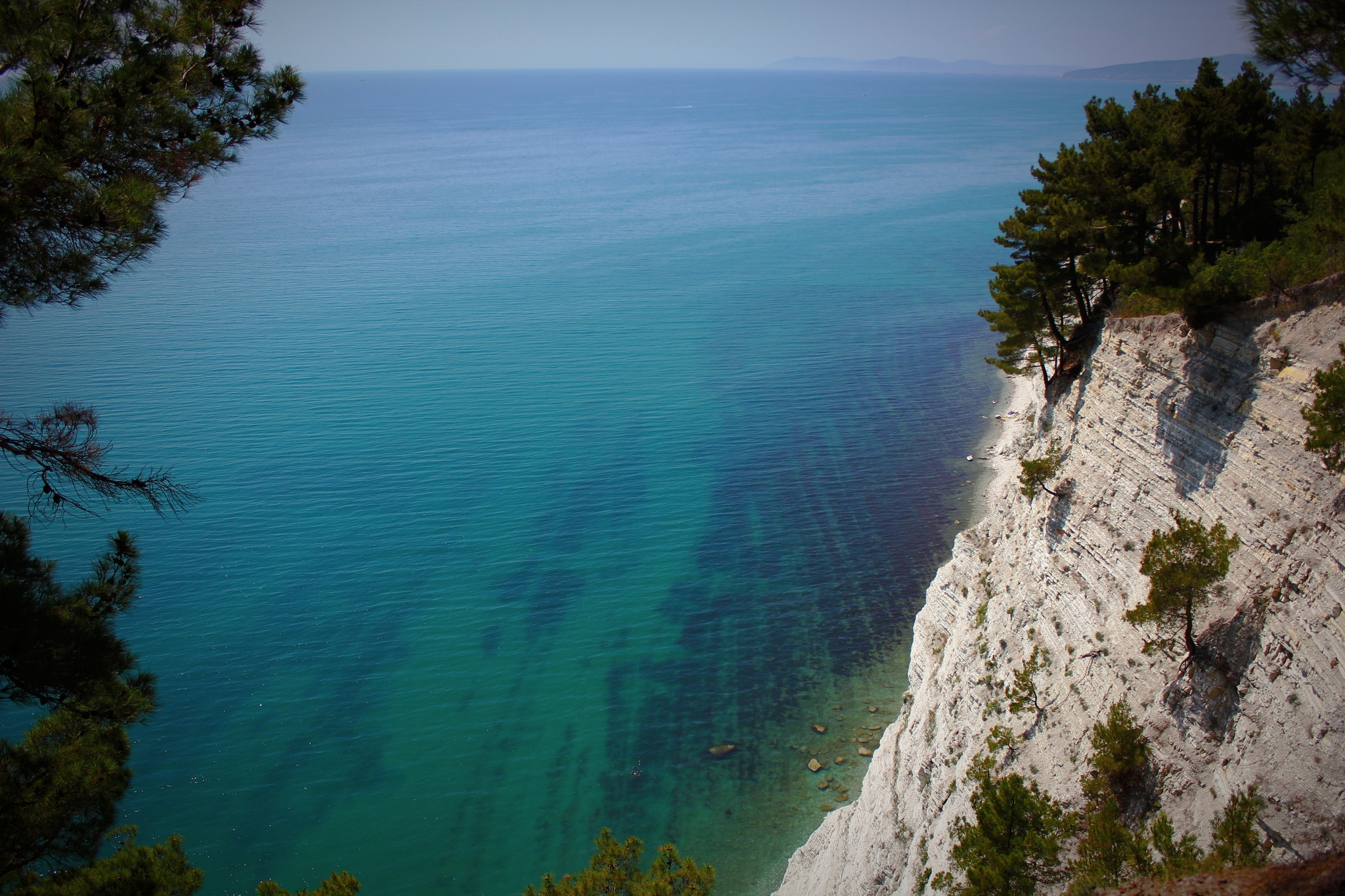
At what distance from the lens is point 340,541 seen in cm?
4034

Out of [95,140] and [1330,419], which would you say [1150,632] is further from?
[95,140]

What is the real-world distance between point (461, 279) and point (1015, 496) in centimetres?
7118

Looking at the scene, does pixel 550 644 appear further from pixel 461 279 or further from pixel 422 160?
pixel 422 160

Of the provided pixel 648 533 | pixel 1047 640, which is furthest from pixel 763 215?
pixel 1047 640

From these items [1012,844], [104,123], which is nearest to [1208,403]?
[1012,844]

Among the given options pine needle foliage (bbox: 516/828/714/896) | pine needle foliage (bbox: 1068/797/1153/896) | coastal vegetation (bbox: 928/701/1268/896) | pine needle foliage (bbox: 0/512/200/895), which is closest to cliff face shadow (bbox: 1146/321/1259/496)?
coastal vegetation (bbox: 928/701/1268/896)

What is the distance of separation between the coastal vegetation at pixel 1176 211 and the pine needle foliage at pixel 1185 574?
20.2 feet

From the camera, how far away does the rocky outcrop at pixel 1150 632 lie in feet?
44.0

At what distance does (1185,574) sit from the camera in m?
14.7

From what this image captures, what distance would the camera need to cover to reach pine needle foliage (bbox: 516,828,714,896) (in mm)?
14219

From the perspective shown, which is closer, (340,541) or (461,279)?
(340,541)

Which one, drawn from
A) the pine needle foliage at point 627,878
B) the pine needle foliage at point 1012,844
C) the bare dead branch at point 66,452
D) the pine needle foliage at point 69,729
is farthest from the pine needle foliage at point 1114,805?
the bare dead branch at point 66,452

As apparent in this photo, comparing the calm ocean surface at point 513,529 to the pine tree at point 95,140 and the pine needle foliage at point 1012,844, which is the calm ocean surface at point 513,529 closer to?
the pine needle foliage at point 1012,844

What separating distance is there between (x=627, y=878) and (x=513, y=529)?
28433mm
